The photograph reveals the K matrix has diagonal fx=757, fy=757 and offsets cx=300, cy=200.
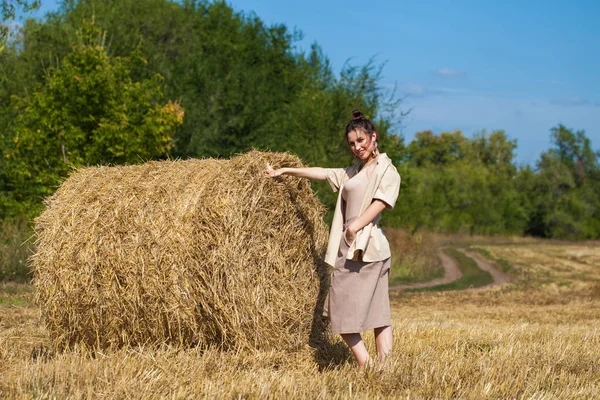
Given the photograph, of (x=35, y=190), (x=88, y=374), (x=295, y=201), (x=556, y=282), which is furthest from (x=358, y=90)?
(x=88, y=374)

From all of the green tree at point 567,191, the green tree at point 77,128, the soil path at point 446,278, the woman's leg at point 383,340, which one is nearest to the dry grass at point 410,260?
the soil path at point 446,278

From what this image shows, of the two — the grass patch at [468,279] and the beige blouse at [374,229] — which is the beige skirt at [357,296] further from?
the grass patch at [468,279]

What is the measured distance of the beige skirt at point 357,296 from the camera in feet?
19.6

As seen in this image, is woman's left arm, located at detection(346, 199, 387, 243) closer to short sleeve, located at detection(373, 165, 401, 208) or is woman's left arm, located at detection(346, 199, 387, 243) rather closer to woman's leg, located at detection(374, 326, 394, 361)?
short sleeve, located at detection(373, 165, 401, 208)

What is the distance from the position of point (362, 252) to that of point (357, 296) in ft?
1.16

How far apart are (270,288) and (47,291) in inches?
79.0

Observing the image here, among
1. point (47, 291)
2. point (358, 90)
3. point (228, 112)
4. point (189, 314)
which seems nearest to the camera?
point (189, 314)

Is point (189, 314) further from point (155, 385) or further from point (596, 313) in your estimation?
point (596, 313)

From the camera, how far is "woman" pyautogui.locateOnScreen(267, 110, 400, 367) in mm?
5965

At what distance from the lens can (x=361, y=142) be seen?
20.2 feet

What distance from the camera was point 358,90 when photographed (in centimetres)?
2597

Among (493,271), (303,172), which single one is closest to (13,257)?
(303,172)

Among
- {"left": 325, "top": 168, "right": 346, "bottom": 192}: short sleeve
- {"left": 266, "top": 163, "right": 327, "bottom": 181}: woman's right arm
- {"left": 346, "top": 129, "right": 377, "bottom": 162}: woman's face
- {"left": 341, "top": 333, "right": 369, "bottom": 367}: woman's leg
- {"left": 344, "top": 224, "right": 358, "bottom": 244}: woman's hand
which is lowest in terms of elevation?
{"left": 341, "top": 333, "right": 369, "bottom": 367}: woman's leg

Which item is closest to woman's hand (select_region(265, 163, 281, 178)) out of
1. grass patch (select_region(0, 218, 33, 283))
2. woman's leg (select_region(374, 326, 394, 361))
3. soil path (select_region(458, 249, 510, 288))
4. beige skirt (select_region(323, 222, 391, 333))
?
beige skirt (select_region(323, 222, 391, 333))
